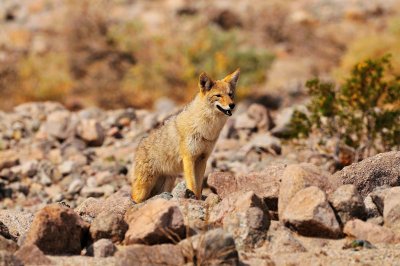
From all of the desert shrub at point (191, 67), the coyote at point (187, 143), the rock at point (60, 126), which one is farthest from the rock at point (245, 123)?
the coyote at point (187, 143)

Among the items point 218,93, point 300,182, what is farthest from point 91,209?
point 300,182

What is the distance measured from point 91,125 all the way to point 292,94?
5593 mm

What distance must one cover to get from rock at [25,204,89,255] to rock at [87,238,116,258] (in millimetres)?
176

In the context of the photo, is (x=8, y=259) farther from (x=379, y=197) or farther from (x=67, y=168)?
(x=67, y=168)

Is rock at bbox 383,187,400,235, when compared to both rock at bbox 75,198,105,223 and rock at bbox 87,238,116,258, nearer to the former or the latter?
rock at bbox 87,238,116,258

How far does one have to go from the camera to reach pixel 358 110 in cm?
1308

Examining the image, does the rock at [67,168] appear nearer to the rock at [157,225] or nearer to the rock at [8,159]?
the rock at [8,159]

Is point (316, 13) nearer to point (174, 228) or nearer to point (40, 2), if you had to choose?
point (40, 2)

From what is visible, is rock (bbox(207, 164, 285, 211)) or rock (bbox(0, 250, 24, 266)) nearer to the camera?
rock (bbox(0, 250, 24, 266))

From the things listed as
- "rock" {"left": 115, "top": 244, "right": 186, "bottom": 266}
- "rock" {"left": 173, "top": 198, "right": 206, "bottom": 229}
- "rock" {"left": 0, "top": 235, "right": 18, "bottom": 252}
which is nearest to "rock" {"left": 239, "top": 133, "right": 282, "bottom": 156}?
"rock" {"left": 173, "top": 198, "right": 206, "bottom": 229}

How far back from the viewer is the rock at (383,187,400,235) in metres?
7.08

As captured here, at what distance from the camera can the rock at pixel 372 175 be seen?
8086 mm

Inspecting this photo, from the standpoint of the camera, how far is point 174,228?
668 cm

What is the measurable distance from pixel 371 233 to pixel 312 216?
23.2 inches
